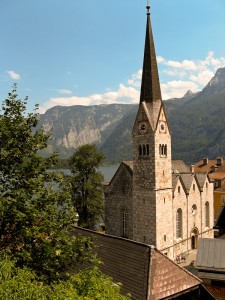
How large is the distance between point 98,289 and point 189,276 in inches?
316

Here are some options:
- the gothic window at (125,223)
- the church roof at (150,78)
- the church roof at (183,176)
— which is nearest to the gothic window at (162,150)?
the church roof at (150,78)

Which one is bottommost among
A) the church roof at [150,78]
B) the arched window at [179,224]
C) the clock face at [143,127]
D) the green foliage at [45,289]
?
the arched window at [179,224]

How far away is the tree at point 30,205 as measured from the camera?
12.3 metres

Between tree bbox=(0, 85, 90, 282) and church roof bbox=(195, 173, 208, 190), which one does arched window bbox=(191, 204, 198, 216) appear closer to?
church roof bbox=(195, 173, 208, 190)

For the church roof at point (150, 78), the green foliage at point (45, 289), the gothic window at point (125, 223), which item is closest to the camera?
the green foliage at point (45, 289)

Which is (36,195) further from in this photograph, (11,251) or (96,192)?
(96,192)

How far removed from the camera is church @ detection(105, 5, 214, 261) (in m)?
32.7

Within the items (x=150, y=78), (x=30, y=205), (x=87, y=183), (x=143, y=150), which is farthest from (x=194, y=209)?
(x=30, y=205)

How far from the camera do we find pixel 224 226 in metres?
31.2

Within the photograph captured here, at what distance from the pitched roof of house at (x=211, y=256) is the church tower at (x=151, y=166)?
530 inches

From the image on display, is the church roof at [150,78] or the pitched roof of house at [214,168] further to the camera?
the pitched roof of house at [214,168]

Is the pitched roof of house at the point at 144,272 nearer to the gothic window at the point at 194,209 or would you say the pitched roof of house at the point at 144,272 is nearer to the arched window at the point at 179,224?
the arched window at the point at 179,224

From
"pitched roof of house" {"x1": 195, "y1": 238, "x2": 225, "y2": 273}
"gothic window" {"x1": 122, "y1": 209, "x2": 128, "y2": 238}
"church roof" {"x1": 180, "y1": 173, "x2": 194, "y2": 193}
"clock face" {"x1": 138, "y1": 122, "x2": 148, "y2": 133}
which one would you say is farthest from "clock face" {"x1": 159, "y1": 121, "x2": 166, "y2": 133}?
"pitched roof of house" {"x1": 195, "y1": 238, "x2": 225, "y2": 273}

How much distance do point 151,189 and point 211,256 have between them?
14.8 meters
